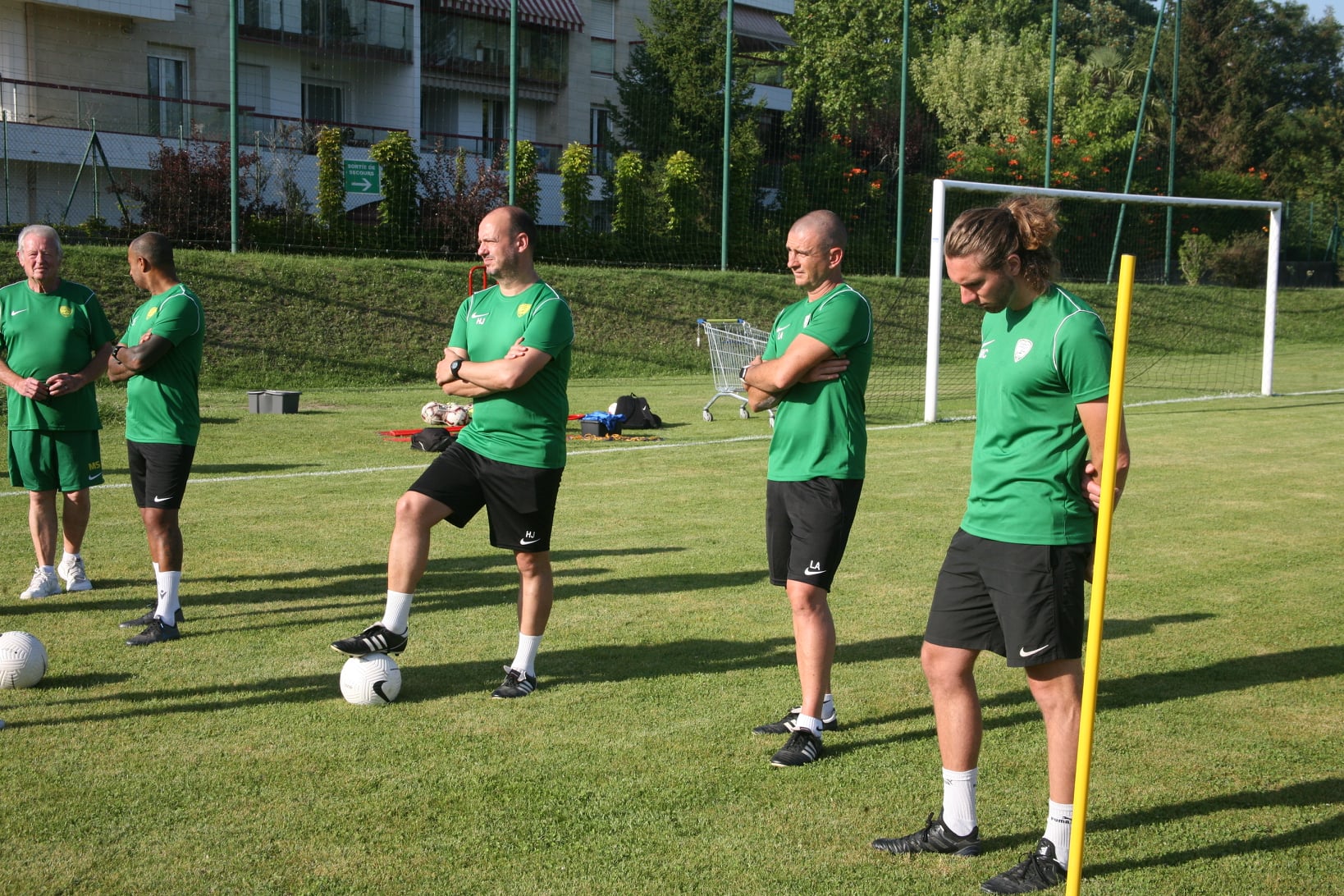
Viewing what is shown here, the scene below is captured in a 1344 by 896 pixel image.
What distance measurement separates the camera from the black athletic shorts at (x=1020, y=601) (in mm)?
3574

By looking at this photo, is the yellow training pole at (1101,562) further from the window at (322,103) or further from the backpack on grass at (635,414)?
the window at (322,103)

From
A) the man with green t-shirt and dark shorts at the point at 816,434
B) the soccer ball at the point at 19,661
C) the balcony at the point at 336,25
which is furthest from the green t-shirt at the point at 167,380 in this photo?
the balcony at the point at 336,25

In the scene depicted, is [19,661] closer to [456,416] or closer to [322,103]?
[456,416]

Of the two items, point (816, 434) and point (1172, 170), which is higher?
point (1172, 170)

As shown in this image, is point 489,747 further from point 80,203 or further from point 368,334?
point 80,203

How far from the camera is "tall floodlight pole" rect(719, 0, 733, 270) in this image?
25567mm

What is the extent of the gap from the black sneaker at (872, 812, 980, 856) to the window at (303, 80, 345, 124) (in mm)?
32045

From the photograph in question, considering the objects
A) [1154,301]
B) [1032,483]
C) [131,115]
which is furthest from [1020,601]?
[1154,301]

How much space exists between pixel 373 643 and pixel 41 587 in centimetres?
282

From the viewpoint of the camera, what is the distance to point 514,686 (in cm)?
544

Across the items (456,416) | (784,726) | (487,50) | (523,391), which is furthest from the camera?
(487,50)

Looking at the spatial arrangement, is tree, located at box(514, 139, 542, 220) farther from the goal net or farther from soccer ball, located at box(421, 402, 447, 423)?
soccer ball, located at box(421, 402, 447, 423)

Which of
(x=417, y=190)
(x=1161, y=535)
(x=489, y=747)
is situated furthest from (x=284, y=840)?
(x=417, y=190)

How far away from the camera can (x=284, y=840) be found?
154 inches
